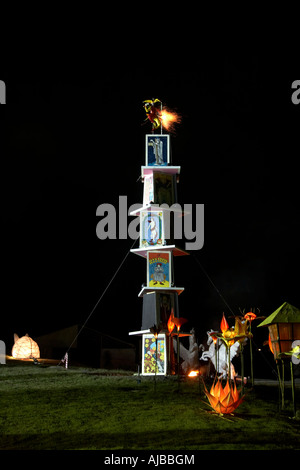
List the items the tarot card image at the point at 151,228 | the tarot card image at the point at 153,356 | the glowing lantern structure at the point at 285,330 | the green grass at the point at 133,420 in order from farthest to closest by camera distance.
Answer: the tarot card image at the point at 151,228
the tarot card image at the point at 153,356
the glowing lantern structure at the point at 285,330
the green grass at the point at 133,420

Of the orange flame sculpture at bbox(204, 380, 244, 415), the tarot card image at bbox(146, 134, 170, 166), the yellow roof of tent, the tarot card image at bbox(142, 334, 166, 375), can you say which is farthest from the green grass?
the tarot card image at bbox(146, 134, 170, 166)

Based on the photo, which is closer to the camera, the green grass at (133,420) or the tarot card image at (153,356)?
the green grass at (133,420)

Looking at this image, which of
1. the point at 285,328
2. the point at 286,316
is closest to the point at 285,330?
the point at 285,328

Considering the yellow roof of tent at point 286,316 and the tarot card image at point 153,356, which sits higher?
the yellow roof of tent at point 286,316

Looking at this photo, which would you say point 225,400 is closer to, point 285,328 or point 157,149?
point 285,328

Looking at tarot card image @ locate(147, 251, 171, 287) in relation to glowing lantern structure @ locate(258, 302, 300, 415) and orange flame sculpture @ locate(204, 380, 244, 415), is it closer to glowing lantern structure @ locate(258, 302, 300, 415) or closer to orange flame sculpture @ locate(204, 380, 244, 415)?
glowing lantern structure @ locate(258, 302, 300, 415)

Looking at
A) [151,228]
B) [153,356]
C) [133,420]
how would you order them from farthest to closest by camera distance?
[151,228] → [153,356] → [133,420]

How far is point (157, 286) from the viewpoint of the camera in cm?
2205

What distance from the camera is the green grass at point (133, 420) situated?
892 cm

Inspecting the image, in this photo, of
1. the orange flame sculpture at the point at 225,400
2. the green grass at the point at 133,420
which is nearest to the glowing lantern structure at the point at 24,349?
the green grass at the point at 133,420

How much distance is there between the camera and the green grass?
8.92 metres

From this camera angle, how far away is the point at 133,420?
10578 mm

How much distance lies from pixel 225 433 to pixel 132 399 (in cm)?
420

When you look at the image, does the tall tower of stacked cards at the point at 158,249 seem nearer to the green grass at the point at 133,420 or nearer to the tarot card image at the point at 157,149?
the tarot card image at the point at 157,149
